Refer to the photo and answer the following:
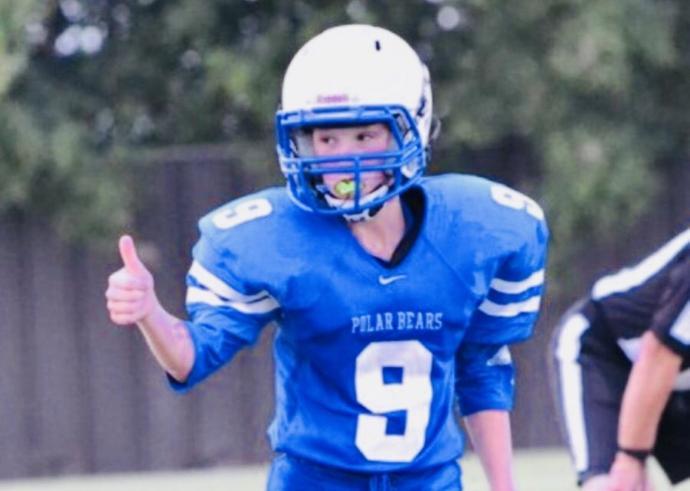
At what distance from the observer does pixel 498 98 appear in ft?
31.8

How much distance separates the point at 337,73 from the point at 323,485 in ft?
2.75

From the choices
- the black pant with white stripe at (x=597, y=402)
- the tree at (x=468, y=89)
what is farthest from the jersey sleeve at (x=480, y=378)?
the tree at (x=468, y=89)

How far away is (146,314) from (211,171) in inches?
244

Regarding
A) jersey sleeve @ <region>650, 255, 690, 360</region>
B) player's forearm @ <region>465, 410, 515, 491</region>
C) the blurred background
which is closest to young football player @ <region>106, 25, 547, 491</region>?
player's forearm @ <region>465, 410, 515, 491</region>

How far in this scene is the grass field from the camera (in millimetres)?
8633

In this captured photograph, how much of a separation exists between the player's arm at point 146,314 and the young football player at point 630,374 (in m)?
1.20

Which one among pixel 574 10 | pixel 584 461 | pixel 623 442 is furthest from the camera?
pixel 574 10

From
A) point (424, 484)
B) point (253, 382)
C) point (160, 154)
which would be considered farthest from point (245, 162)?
point (424, 484)

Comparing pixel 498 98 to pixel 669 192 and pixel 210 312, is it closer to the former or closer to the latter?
pixel 669 192

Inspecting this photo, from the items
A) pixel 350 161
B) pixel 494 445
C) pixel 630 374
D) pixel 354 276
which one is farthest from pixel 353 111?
pixel 630 374

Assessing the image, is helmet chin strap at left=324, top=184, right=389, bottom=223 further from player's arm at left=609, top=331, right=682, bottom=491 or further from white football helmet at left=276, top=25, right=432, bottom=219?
player's arm at left=609, top=331, right=682, bottom=491

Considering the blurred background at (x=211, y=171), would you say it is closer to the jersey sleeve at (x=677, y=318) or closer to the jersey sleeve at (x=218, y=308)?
the jersey sleeve at (x=677, y=318)

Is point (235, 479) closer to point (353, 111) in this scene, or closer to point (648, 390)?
point (648, 390)

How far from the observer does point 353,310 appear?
13.4 feet
